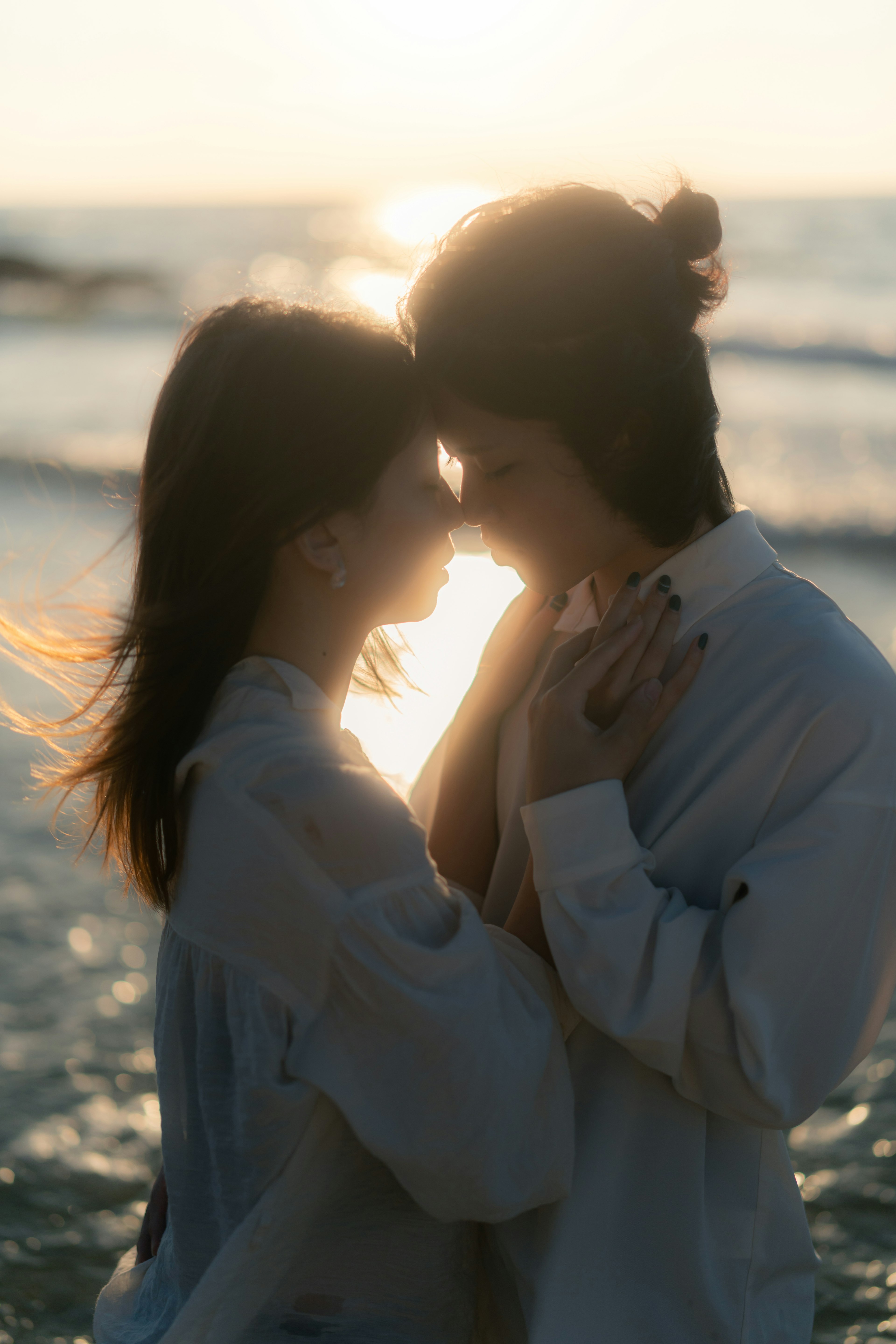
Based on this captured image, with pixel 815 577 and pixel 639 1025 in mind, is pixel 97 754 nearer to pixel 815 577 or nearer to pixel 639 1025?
pixel 639 1025

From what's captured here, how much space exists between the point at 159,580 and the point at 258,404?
0.31 meters

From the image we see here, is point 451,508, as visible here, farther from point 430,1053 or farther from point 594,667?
point 430,1053

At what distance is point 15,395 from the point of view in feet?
59.9

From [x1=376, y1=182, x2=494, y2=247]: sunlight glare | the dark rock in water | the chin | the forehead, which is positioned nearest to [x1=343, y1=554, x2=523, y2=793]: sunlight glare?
the chin

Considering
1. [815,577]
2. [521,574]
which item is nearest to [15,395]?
[815,577]

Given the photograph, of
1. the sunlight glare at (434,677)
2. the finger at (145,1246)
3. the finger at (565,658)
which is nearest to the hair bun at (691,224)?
the finger at (565,658)

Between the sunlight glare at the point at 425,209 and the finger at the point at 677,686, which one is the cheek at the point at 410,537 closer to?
the finger at the point at 677,686

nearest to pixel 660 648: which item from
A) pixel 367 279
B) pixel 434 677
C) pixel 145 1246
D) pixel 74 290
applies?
pixel 145 1246

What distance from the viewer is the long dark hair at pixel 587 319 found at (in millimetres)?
1731

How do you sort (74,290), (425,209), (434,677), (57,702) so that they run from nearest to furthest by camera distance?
(434,677), (57,702), (74,290), (425,209)

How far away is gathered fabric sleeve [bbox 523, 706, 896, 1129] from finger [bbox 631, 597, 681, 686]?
21 centimetres

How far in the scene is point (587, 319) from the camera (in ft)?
5.71

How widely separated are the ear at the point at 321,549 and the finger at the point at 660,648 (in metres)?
0.51

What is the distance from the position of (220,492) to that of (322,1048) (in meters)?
0.80
